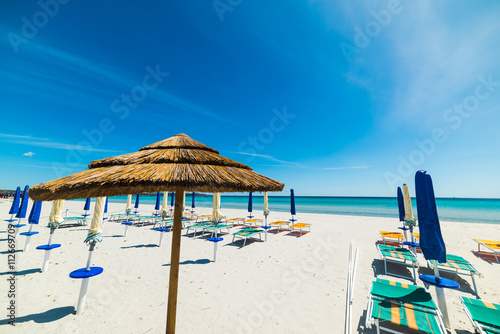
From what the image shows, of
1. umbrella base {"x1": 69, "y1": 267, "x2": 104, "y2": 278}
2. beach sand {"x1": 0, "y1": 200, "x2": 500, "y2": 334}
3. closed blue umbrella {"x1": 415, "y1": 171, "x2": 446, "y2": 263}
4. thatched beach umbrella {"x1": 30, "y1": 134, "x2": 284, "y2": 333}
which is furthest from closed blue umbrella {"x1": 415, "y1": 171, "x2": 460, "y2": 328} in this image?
umbrella base {"x1": 69, "y1": 267, "x2": 104, "y2": 278}

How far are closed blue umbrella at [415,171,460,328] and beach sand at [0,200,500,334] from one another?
875 millimetres

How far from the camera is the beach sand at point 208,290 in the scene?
3740 mm

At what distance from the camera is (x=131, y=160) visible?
282 centimetres

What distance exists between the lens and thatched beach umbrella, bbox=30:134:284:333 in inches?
87.4

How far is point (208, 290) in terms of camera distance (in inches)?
197

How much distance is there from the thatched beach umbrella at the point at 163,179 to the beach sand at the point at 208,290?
5.25 ft

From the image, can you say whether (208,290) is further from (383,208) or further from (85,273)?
(383,208)

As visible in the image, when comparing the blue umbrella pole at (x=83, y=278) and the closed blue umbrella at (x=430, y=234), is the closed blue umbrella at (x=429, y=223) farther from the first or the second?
the blue umbrella pole at (x=83, y=278)

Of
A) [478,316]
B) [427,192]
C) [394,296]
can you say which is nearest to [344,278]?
[394,296]

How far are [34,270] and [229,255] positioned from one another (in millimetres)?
6297

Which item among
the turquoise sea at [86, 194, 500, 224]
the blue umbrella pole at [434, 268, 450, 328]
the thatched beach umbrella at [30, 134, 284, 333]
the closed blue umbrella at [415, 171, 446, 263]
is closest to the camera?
the thatched beach umbrella at [30, 134, 284, 333]

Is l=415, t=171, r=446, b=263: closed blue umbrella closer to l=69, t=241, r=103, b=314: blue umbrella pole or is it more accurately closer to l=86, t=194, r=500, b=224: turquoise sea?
l=69, t=241, r=103, b=314: blue umbrella pole

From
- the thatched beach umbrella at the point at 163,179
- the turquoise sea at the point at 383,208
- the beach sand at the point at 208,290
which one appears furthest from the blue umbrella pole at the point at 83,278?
the turquoise sea at the point at 383,208

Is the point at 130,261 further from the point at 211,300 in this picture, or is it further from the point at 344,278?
the point at 344,278
